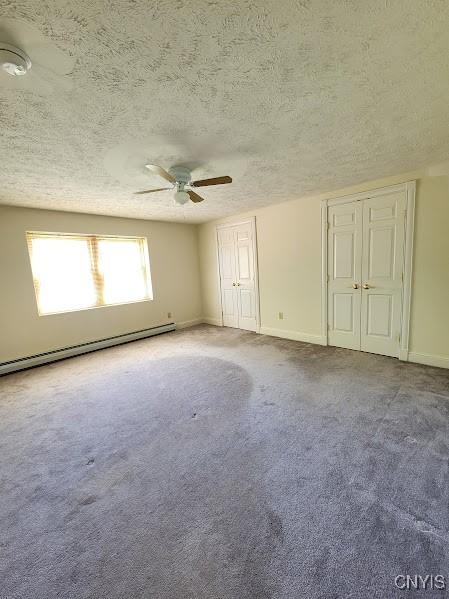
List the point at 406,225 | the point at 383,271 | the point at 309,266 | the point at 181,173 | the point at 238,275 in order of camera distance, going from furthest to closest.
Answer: the point at 238,275
the point at 309,266
the point at 383,271
the point at 406,225
the point at 181,173

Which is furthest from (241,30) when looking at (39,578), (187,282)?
(187,282)

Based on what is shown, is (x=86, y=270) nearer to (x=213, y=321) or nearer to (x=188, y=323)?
(x=188, y=323)

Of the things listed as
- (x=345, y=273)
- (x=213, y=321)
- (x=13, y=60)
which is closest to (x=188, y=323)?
(x=213, y=321)

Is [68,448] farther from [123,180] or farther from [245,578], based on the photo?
[123,180]

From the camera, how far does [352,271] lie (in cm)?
364

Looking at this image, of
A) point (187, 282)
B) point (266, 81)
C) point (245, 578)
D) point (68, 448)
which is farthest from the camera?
point (187, 282)

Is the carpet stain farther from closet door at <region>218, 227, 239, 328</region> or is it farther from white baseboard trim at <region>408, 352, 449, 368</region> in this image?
closet door at <region>218, 227, 239, 328</region>

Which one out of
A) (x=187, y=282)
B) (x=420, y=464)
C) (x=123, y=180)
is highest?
(x=123, y=180)

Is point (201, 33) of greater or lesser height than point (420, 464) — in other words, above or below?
above

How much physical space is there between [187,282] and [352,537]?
197 inches

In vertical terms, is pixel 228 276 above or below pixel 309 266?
below

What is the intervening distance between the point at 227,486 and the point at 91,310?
3.77 meters

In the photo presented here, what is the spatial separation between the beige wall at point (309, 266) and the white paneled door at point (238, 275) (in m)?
0.18

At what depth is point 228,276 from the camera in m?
5.36
